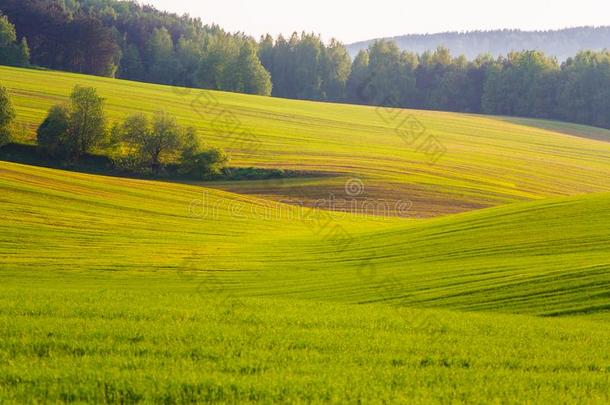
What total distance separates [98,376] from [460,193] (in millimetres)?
54001

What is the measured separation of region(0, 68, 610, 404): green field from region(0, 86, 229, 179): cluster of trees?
4001 mm

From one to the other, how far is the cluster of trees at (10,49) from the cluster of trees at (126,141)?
2275 inches

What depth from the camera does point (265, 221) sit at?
42875mm

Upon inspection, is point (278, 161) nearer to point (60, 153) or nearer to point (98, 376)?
point (60, 153)

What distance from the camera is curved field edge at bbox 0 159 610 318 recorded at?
61.4ft

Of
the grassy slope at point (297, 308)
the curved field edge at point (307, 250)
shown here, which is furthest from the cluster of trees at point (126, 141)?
the grassy slope at point (297, 308)

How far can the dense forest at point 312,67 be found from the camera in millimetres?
129000

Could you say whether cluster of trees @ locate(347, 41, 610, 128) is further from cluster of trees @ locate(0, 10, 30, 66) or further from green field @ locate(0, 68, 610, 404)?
green field @ locate(0, 68, 610, 404)

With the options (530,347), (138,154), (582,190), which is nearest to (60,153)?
(138,154)

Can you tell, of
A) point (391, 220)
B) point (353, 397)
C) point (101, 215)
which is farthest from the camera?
point (391, 220)

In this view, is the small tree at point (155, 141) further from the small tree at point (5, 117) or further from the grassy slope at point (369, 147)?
the small tree at point (5, 117)

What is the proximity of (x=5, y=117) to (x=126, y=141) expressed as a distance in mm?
9718

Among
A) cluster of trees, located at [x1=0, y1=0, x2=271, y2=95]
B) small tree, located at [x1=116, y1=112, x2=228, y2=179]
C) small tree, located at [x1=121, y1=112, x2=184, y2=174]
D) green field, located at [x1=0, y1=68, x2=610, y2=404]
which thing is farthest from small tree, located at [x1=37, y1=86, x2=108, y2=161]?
cluster of trees, located at [x1=0, y1=0, x2=271, y2=95]

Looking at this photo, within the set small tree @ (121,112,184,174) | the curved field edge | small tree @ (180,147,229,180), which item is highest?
small tree @ (121,112,184,174)
